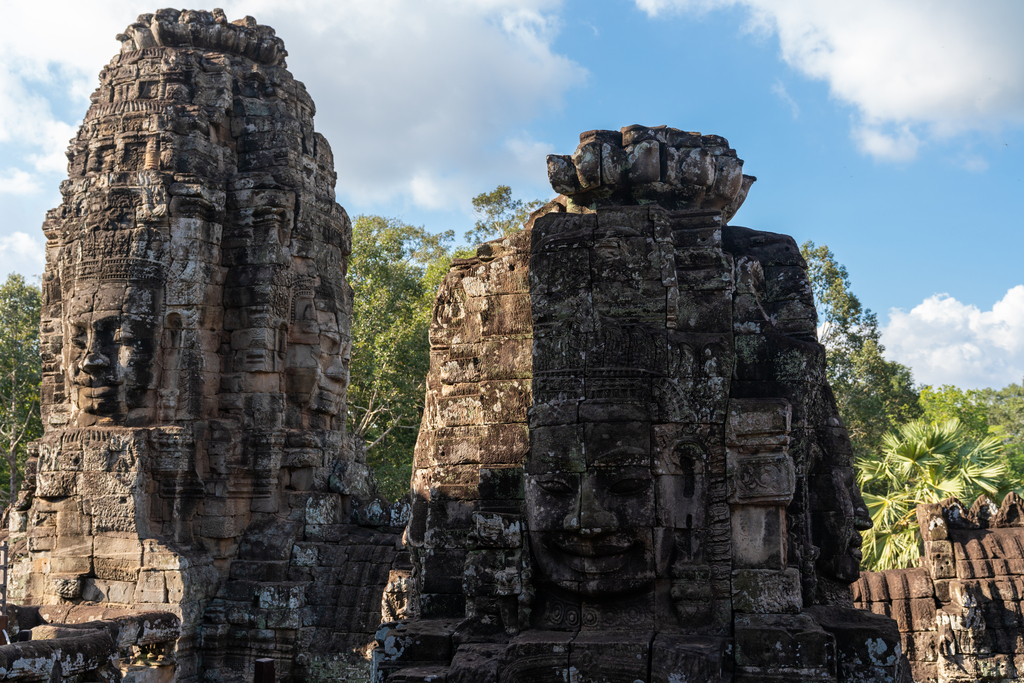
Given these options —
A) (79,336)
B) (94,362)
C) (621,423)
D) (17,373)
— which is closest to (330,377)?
(94,362)

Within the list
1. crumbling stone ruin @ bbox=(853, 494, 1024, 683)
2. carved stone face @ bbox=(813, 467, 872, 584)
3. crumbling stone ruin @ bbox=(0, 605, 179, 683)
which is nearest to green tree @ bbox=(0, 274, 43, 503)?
crumbling stone ruin @ bbox=(0, 605, 179, 683)

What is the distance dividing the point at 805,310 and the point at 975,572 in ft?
18.7

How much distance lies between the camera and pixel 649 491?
18.3 feet

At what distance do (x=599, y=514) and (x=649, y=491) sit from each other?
351 millimetres

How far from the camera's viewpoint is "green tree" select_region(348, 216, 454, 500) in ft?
69.4

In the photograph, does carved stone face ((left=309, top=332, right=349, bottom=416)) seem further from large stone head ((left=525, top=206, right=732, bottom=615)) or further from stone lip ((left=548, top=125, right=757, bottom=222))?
large stone head ((left=525, top=206, right=732, bottom=615))

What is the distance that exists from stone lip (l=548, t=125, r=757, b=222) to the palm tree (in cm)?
848

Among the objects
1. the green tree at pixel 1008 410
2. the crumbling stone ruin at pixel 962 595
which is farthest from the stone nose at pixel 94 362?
the green tree at pixel 1008 410

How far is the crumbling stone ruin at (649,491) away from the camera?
542 cm

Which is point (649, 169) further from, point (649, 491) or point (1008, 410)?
point (1008, 410)

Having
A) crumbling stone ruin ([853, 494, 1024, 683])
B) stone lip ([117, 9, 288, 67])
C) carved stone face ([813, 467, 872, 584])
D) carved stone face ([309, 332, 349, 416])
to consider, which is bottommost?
crumbling stone ruin ([853, 494, 1024, 683])

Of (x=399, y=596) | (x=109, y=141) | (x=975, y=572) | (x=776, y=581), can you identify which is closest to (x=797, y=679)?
(x=776, y=581)

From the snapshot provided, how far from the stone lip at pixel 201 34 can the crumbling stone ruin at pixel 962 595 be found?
34.3ft

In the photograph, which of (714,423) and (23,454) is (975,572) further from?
(23,454)
